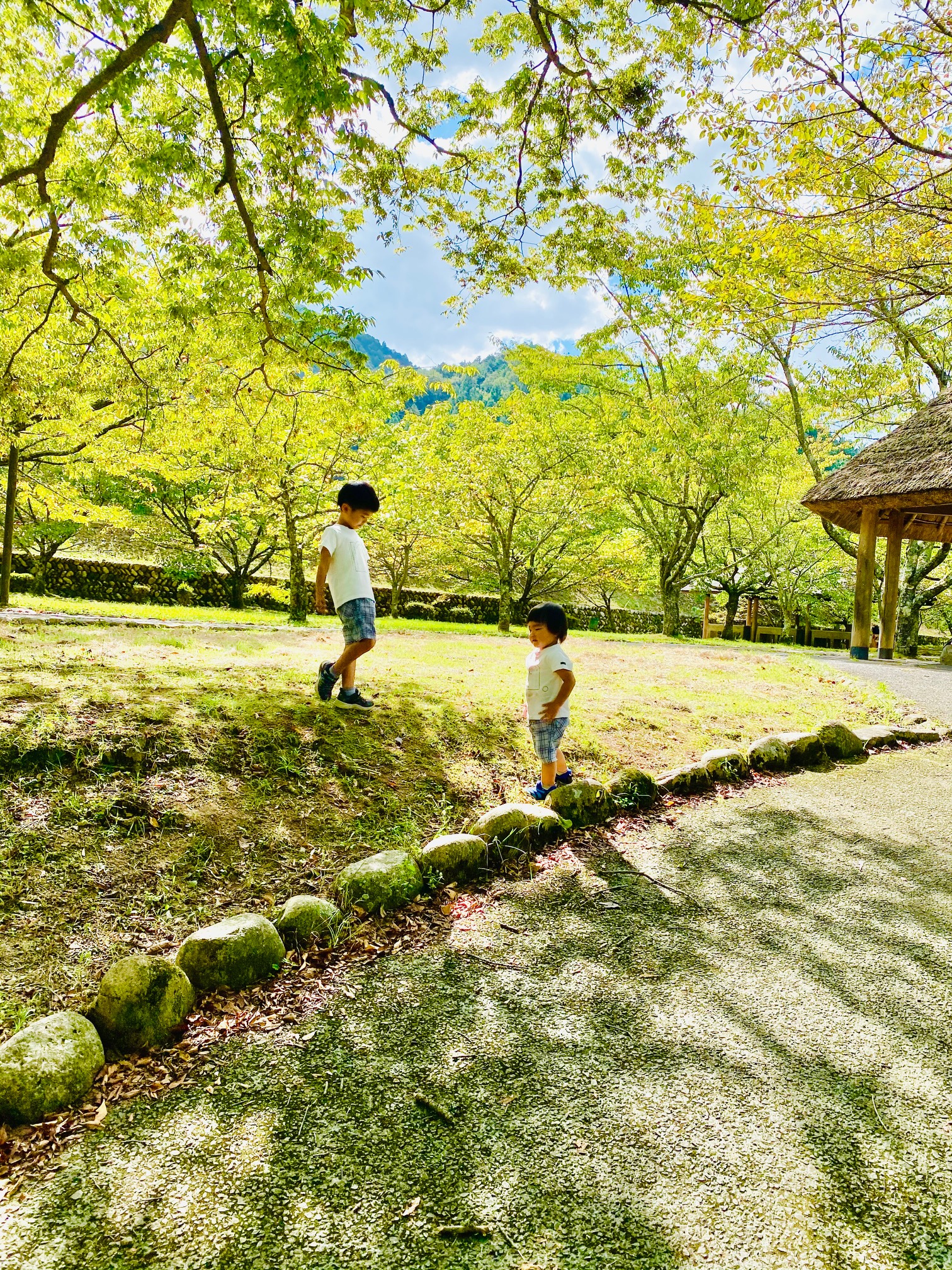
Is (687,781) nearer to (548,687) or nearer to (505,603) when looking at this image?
(548,687)

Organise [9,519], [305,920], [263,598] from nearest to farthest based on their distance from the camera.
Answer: [305,920], [9,519], [263,598]

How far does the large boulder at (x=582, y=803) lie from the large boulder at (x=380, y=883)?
1092 mm

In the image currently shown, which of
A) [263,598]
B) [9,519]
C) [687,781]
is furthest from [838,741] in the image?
[263,598]

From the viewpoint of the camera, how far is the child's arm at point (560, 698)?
3.56 m

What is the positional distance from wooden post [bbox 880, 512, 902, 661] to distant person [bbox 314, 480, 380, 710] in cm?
1064

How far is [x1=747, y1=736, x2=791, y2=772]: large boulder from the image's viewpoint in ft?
16.1

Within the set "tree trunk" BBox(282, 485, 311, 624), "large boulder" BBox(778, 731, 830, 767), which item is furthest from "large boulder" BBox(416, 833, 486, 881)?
"tree trunk" BBox(282, 485, 311, 624)

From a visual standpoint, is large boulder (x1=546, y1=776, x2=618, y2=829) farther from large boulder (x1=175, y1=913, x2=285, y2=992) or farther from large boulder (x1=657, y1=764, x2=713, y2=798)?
large boulder (x1=175, y1=913, x2=285, y2=992)

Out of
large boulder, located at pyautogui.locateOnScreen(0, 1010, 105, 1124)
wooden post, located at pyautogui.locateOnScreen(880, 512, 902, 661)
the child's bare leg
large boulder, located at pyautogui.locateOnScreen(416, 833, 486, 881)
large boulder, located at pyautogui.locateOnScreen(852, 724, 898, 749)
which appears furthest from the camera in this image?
wooden post, located at pyautogui.locateOnScreen(880, 512, 902, 661)

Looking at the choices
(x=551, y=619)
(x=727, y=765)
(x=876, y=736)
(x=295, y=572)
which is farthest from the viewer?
(x=295, y=572)

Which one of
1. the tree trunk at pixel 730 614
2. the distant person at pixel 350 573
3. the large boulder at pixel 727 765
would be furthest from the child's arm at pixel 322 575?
the tree trunk at pixel 730 614

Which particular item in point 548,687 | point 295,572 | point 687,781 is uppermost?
point 295,572

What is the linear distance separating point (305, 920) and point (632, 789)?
228 cm

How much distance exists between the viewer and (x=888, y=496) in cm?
1026
